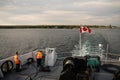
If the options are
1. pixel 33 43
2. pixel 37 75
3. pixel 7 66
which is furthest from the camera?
pixel 33 43

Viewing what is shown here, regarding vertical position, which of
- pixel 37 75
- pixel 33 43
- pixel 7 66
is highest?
pixel 7 66

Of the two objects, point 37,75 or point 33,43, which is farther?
point 33,43

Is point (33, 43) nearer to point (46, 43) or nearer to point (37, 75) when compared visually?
point (46, 43)

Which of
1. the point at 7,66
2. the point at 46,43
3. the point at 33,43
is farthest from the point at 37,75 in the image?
the point at 33,43

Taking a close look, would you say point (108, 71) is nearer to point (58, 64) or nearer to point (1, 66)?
point (58, 64)

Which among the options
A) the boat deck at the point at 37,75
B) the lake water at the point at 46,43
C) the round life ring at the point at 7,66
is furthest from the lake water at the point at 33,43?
the boat deck at the point at 37,75

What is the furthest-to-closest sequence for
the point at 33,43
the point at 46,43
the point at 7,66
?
the point at 33,43 → the point at 46,43 → the point at 7,66

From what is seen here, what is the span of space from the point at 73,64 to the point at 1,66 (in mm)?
3868

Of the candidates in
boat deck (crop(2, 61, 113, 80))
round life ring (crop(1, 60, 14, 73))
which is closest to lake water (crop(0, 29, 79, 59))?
round life ring (crop(1, 60, 14, 73))

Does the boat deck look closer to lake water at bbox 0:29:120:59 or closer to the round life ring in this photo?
the round life ring

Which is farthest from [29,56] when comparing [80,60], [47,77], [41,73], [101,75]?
[101,75]

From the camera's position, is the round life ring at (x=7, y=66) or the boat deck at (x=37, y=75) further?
the round life ring at (x=7, y=66)

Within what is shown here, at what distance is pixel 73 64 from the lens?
7.24 m

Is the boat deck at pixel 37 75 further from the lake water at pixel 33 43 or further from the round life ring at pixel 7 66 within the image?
the lake water at pixel 33 43
